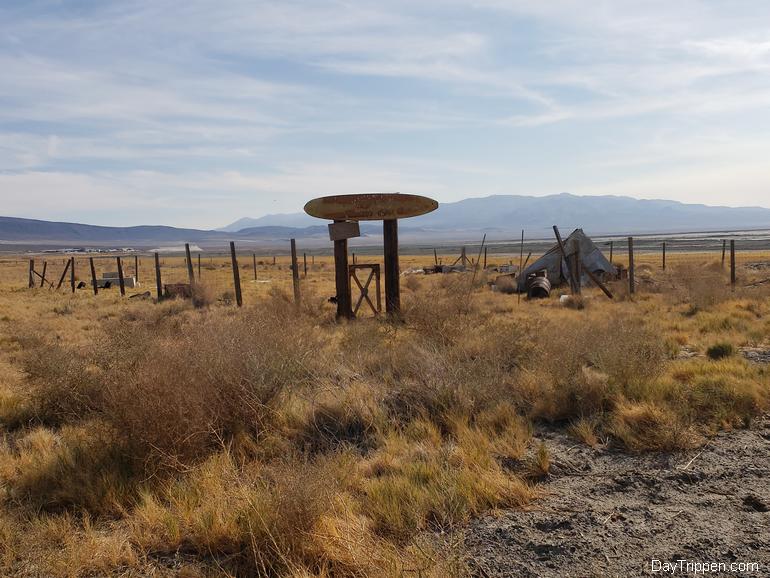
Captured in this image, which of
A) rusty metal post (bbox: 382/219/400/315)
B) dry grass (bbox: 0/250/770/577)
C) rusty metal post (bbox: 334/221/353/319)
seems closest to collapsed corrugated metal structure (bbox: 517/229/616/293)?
rusty metal post (bbox: 382/219/400/315)

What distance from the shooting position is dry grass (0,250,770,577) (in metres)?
3.57

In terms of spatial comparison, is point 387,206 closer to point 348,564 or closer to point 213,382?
point 213,382

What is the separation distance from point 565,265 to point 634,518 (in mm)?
19513

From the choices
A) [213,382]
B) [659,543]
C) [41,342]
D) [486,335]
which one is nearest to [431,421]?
[213,382]

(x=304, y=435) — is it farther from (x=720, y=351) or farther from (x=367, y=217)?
(x=367, y=217)

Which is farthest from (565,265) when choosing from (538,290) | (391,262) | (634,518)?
(634,518)

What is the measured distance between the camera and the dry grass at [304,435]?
357 cm

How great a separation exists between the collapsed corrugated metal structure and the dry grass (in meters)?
13.5

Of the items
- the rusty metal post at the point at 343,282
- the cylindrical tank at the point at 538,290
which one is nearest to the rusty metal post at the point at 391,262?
the rusty metal post at the point at 343,282

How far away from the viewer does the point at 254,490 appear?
418 centimetres

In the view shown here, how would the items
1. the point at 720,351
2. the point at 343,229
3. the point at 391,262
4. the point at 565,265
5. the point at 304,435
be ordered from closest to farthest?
the point at 304,435 < the point at 720,351 < the point at 343,229 < the point at 391,262 < the point at 565,265

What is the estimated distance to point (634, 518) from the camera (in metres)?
3.87

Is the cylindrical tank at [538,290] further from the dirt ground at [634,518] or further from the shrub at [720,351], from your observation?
the dirt ground at [634,518]

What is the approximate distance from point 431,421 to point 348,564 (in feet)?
8.58
